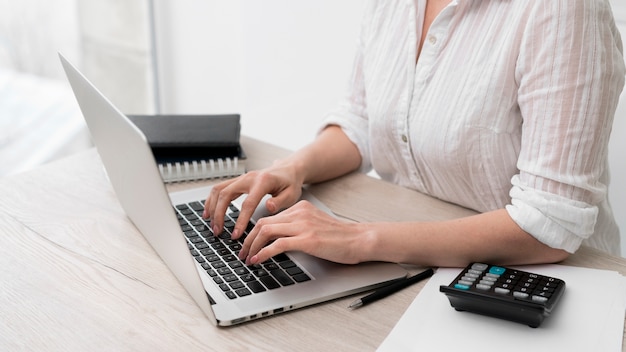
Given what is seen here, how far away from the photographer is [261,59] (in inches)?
106

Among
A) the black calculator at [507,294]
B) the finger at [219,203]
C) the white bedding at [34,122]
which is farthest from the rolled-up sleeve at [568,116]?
the white bedding at [34,122]

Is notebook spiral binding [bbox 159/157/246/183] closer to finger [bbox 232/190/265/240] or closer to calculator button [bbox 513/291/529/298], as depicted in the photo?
finger [bbox 232/190/265/240]

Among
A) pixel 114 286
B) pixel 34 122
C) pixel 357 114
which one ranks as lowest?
pixel 34 122

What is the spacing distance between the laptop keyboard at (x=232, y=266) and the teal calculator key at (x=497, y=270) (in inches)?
9.9

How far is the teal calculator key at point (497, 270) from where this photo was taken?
0.93 m

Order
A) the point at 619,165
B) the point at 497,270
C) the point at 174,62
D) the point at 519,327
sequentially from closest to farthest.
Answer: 1. the point at 519,327
2. the point at 497,270
3. the point at 619,165
4. the point at 174,62

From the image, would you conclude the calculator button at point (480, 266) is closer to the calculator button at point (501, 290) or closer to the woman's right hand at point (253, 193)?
the calculator button at point (501, 290)

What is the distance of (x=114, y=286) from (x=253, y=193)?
274mm

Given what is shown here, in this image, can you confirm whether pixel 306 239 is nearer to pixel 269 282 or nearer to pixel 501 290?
pixel 269 282

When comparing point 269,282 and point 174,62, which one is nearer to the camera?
point 269,282

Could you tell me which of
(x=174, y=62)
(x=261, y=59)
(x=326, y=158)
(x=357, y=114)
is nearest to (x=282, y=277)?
(x=326, y=158)

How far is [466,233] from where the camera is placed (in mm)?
1003

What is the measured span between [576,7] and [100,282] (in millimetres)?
770

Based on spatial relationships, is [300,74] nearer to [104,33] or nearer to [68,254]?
[104,33]
